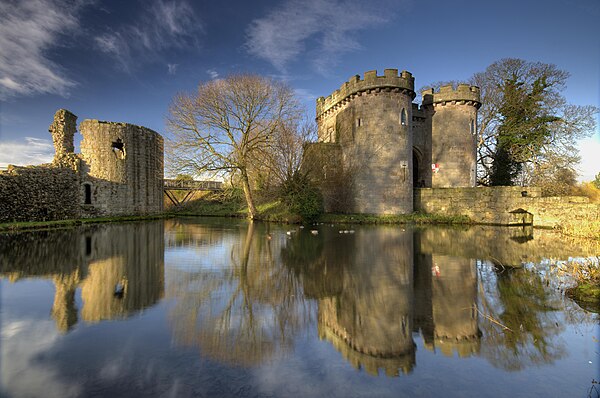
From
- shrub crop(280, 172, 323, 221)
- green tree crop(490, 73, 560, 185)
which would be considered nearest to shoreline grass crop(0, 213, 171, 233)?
shrub crop(280, 172, 323, 221)

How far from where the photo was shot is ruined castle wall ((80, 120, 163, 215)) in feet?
81.6

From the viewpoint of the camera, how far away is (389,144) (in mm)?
21766

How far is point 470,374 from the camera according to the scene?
3076 mm

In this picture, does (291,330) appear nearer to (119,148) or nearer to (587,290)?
(587,290)

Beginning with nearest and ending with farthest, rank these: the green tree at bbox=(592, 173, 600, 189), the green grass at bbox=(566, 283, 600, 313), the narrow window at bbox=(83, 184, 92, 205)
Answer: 1. the green grass at bbox=(566, 283, 600, 313)
2. the narrow window at bbox=(83, 184, 92, 205)
3. the green tree at bbox=(592, 173, 600, 189)

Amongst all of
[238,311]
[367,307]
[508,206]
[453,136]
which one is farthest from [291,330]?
[453,136]

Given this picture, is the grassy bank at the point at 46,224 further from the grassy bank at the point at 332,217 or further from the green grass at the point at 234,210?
the grassy bank at the point at 332,217

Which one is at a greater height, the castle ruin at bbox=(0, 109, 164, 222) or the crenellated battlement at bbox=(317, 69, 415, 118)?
the crenellated battlement at bbox=(317, 69, 415, 118)

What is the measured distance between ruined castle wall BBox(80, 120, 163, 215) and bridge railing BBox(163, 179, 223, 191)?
8313 millimetres

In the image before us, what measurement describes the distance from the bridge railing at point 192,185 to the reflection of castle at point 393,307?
32.8 m

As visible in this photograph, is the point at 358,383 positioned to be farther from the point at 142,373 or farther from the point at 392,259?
the point at 392,259

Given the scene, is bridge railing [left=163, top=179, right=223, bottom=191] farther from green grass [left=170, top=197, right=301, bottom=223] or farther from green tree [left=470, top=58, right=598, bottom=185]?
green tree [left=470, top=58, right=598, bottom=185]

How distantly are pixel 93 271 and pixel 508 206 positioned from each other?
22.0 metres

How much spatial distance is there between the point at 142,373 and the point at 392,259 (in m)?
6.89
